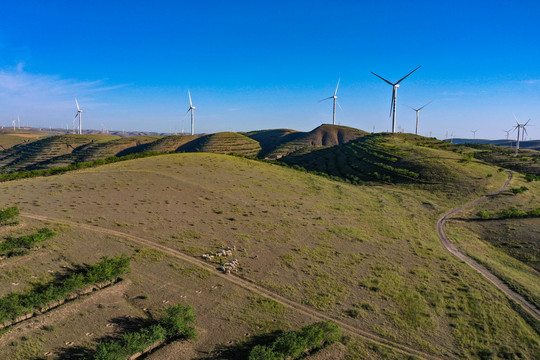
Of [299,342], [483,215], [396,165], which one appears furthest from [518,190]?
[299,342]

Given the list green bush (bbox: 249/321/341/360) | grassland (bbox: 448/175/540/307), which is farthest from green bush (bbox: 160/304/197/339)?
grassland (bbox: 448/175/540/307)

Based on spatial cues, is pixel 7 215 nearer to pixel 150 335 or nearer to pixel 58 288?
pixel 58 288

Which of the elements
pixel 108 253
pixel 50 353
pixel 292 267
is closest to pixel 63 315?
pixel 50 353

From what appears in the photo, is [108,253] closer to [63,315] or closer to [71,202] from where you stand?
[63,315]

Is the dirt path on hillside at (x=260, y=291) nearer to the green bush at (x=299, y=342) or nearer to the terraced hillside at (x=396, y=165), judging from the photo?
the green bush at (x=299, y=342)

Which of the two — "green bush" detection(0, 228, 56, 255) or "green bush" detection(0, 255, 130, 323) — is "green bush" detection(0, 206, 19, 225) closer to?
"green bush" detection(0, 228, 56, 255)
